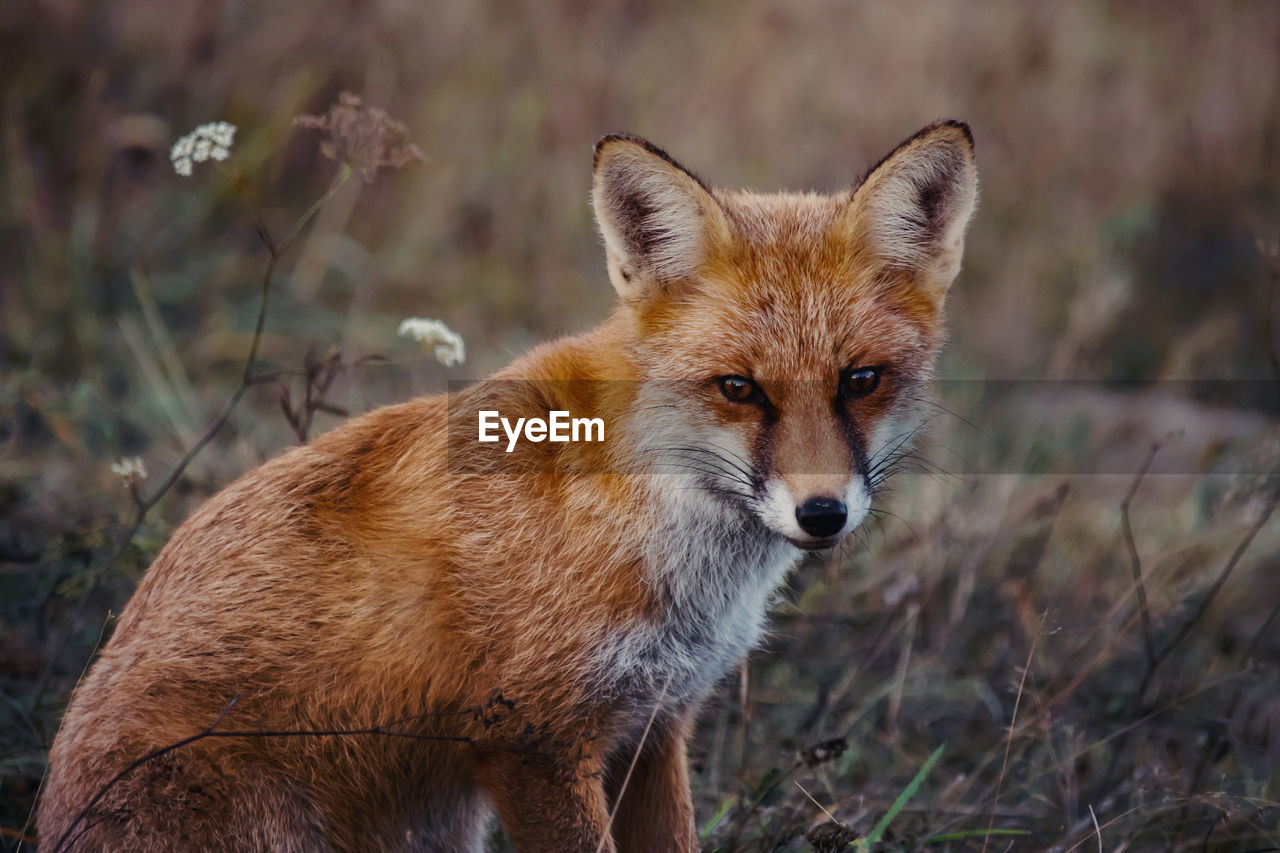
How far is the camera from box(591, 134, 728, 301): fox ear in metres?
3.33

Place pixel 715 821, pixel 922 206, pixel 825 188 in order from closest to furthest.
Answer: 1. pixel 922 206
2. pixel 715 821
3. pixel 825 188

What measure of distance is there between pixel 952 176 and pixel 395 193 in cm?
629

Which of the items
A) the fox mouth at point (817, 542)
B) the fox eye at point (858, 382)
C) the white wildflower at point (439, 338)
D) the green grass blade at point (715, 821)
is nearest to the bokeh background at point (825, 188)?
the green grass blade at point (715, 821)

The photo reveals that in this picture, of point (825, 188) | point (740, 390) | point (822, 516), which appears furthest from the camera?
point (825, 188)

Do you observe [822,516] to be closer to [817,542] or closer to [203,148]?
[817,542]

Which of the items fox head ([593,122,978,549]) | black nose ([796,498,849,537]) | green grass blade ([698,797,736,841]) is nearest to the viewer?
black nose ([796,498,849,537])

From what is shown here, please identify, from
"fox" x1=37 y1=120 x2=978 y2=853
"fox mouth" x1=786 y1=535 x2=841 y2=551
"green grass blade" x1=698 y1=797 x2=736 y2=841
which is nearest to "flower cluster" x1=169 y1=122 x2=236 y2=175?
"fox" x1=37 y1=120 x2=978 y2=853

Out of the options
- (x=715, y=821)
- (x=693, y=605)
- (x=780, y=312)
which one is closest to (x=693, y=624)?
(x=693, y=605)

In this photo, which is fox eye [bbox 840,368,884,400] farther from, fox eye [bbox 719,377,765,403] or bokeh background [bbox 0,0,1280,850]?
bokeh background [bbox 0,0,1280,850]

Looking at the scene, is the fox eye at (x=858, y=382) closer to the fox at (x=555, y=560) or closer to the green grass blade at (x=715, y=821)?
the fox at (x=555, y=560)

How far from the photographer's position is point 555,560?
10.8ft

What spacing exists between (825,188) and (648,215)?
558cm

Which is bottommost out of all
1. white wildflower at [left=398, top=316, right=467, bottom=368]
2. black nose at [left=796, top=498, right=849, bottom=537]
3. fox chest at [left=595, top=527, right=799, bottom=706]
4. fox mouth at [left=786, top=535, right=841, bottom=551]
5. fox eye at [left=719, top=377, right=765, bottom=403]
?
fox chest at [left=595, top=527, right=799, bottom=706]

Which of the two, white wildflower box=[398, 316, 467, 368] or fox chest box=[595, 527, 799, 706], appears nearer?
fox chest box=[595, 527, 799, 706]
